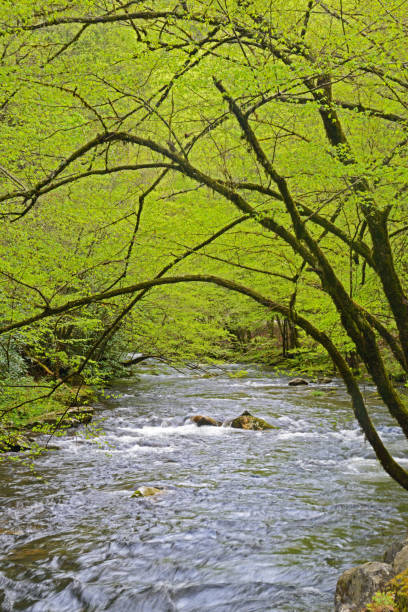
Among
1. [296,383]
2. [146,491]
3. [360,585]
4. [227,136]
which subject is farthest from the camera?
[296,383]

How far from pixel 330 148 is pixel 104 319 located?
978 cm

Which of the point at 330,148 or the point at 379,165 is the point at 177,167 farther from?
the point at 379,165

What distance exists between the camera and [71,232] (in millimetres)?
12781

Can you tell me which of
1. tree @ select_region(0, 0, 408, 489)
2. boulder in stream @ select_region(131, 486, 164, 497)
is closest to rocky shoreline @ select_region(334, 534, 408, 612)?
tree @ select_region(0, 0, 408, 489)

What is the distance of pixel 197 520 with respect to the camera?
21.9ft

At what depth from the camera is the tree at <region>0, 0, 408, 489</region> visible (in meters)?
4.23

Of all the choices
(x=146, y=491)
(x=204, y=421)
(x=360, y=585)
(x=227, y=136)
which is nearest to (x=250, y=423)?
(x=204, y=421)

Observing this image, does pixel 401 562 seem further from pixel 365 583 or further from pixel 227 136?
pixel 227 136

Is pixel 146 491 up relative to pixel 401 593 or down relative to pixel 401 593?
down

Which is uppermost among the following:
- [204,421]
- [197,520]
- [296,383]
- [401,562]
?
[296,383]

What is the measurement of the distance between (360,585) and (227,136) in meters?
4.81

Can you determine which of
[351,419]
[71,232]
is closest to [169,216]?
[71,232]

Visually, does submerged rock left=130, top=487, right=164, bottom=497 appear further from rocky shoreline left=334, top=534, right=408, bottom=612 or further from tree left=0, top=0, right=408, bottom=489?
rocky shoreline left=334, top=534, right=408, bottom=612

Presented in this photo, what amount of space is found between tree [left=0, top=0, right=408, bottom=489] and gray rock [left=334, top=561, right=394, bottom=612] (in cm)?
96
